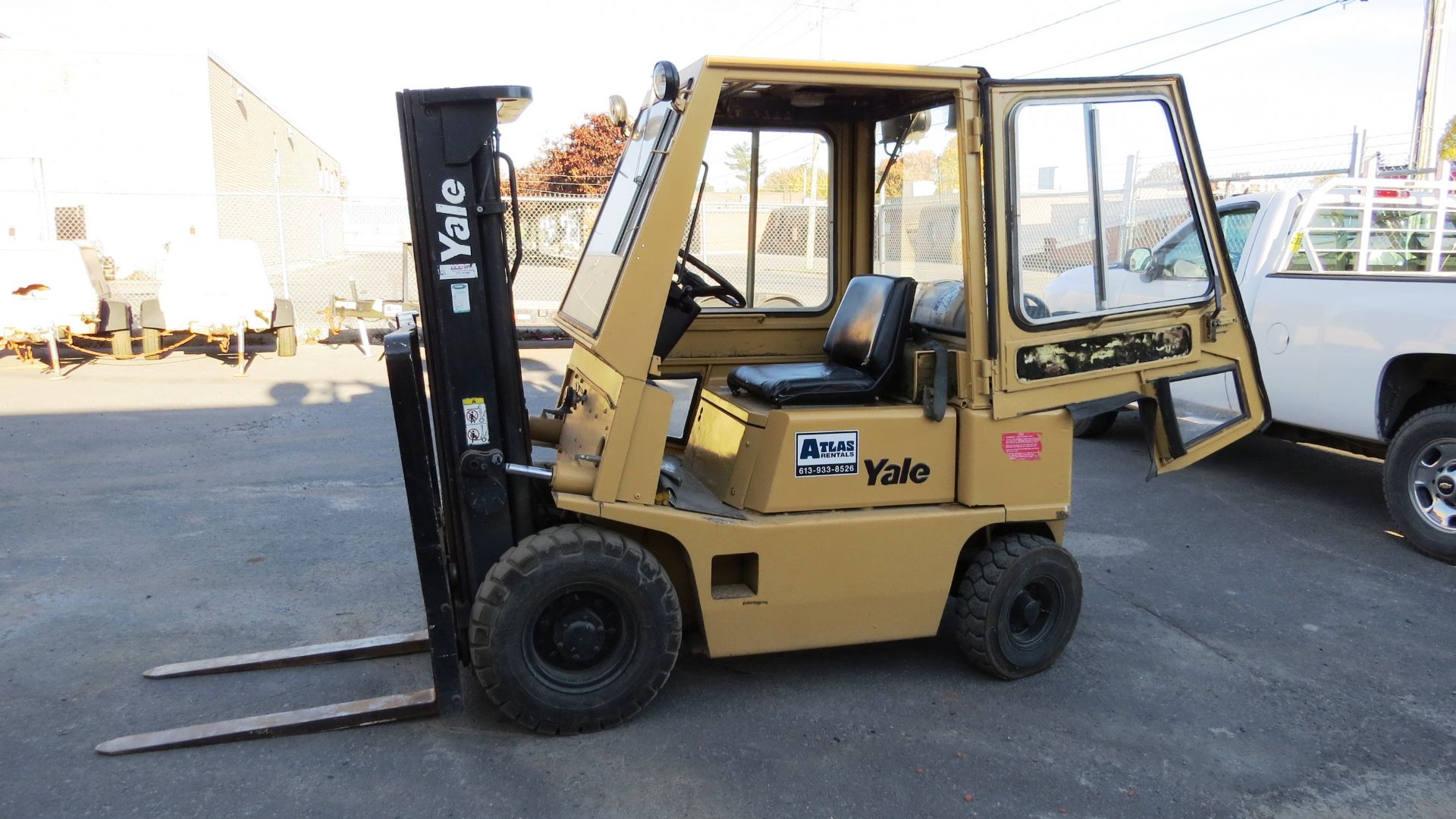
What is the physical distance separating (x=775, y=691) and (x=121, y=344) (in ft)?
38.2

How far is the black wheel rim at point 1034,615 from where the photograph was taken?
420 centimetres

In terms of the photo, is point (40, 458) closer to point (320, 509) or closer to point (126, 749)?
point (320, 509)

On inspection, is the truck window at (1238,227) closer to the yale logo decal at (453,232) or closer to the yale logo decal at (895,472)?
the yale logo decal at (895,472)

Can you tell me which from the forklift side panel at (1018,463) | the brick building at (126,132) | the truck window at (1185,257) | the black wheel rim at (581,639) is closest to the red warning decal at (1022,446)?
the forklift side panel at (1018,463)

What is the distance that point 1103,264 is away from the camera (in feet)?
13.4

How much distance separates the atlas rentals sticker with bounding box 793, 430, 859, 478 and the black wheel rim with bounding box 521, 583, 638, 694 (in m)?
0.87

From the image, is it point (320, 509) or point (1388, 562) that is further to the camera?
point (320, 509)

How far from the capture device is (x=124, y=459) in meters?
7.75

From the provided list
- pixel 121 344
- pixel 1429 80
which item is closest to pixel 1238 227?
pixel 1429 80

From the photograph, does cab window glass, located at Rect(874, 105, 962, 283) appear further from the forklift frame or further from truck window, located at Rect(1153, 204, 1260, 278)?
the forklift frame

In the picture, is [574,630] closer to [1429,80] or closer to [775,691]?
[775,691]

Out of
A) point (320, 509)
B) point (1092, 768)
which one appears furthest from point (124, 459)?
point (1092, 768)

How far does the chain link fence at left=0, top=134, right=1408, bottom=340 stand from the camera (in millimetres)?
4176

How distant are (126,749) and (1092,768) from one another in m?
3.40
